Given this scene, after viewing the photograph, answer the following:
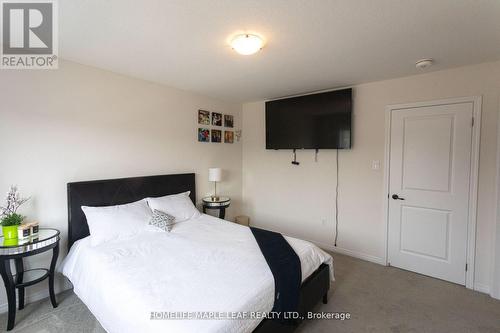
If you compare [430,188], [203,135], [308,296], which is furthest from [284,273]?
[203,135]

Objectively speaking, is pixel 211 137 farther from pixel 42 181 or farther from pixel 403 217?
pixel 403 217

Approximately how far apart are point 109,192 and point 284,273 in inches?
83.7

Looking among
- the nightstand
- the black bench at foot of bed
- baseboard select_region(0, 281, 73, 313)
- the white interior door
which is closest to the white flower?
baseboard select_region(0, 281, 73, 313)

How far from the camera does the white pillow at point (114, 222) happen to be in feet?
7.54

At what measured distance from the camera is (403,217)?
117 inches

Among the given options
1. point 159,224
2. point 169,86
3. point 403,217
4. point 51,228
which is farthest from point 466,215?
point 51,228

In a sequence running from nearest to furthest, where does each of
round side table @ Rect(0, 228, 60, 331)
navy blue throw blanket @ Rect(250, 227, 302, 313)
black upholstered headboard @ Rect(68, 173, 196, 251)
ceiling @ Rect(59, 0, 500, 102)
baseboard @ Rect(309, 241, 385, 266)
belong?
ceiling @ Rect(59, 0, 500, 102) < navy blue throw blanket @ Rect(250, 227, 302, 313) < round side table @ Rect(0, 228, 60, 331) < black upholstered headboard @ Rect(68, 173, 196, 251) < baseboard @ Rect(309, 241, 385, 266)

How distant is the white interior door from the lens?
2.60m

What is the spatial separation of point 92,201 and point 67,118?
0.91 meters

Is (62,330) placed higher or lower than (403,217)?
lower

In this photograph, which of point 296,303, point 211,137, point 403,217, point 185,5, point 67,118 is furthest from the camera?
point 211,137

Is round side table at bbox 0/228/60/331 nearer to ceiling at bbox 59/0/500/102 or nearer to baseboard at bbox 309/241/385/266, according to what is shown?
ceiling at bbox 59/0/500/102

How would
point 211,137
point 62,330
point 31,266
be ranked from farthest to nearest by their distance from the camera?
1. point 211,137
2. point 31,266
3. point 62,330

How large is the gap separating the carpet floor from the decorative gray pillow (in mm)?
939
